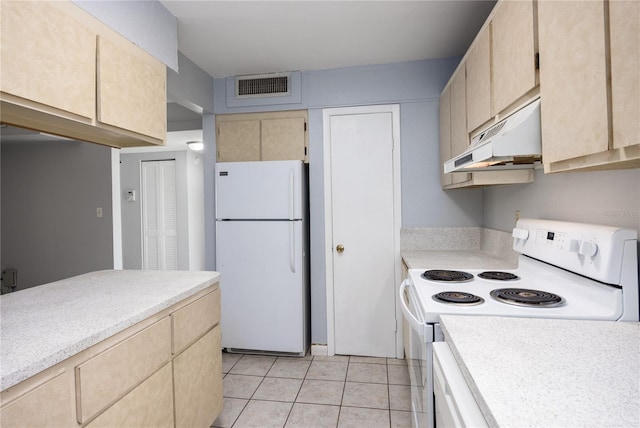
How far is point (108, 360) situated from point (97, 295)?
0.50 meters

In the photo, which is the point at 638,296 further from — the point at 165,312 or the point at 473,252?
the point at 165,312

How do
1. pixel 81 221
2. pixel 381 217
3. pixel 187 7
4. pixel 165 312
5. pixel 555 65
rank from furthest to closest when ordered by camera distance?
pixel 81 221, pixel 381 217, pixel 187 7, pixel 165 312, pixel 555 65

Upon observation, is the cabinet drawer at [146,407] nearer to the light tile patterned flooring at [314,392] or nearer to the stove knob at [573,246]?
the light tile patterned flooring at [314,392]

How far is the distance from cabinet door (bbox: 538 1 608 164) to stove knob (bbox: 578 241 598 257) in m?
0.34

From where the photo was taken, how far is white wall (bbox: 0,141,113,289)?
425cm

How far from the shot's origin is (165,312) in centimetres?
151

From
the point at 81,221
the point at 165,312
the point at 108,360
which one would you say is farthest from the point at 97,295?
the point at 81,221

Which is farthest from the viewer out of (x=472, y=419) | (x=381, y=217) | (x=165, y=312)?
(x=381, y=217)

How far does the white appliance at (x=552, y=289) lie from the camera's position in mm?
1155

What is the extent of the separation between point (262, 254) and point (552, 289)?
82.3 inches

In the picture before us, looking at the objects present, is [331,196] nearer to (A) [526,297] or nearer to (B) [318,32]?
(B) [318,32]

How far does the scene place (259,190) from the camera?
2.93 metres

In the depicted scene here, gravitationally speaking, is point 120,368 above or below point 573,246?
below

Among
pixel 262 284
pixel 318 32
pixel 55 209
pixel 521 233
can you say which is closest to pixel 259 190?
pixel 262 284
